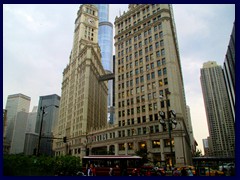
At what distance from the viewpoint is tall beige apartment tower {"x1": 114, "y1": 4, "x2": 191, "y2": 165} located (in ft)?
165

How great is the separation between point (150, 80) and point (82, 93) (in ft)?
113

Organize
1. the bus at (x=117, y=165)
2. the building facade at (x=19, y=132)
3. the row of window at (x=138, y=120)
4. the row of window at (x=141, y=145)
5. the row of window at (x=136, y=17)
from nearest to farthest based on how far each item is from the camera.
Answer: the bus at (x=117, y=165)
the row of window at (x=141, y=145)
the row of window at (x=138, y=120)
the row of window at (x=136, y=17)
the building facade at (x=19, y=132)

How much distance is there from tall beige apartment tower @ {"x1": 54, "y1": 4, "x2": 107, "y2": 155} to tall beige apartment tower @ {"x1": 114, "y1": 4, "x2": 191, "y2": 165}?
1882 cm

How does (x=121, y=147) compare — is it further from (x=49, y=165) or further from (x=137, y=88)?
(x=49, y=165)

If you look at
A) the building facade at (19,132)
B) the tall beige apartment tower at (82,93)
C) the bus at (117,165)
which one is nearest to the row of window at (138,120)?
the tall beige apartment tower at (82,93)

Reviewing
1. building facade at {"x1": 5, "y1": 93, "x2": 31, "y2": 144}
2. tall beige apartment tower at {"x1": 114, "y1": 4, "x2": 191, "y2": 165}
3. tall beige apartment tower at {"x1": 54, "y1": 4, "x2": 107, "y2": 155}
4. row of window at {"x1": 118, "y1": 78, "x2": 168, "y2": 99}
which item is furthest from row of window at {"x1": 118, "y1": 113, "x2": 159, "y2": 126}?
building facade at {"x1": 5, "y1": 93, "x2": 31, "y2": 144}

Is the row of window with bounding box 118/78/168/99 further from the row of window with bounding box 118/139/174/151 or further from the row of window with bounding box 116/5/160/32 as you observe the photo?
the row of window with bounding box 116/5/160/32

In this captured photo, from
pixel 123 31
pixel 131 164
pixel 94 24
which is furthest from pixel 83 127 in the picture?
pixel 94 24

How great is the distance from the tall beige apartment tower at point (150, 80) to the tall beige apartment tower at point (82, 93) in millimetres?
18821

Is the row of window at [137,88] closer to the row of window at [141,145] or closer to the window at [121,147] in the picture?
the row of window at [141,145]

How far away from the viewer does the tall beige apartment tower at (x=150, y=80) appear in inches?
1977

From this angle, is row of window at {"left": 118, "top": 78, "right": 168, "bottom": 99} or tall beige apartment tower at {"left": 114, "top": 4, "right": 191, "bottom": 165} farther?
row of window at {"left": 118, "top": 78, "right": 168, "bottom": 99}

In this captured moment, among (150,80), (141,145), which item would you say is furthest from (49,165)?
(150,80)

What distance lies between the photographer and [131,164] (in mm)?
28938
